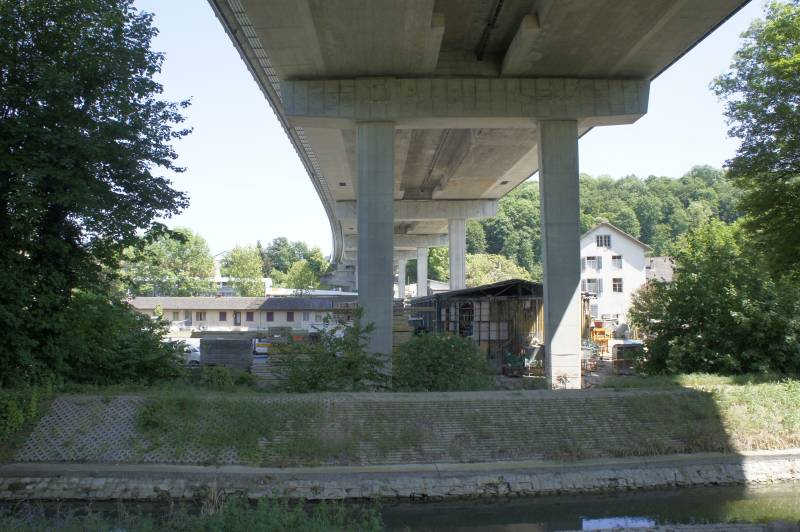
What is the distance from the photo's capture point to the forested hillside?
114 m

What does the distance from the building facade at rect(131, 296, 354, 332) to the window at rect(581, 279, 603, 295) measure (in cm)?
2486

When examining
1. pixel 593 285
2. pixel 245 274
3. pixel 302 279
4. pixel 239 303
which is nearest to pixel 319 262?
pixel 302 279

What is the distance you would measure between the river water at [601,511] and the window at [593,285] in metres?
51.8

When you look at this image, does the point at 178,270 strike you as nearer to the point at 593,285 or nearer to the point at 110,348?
the point at 593,285

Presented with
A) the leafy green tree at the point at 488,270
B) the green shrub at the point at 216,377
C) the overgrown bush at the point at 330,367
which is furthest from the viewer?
the leafy green tree at the point at 488,270

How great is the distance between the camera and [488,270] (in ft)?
294

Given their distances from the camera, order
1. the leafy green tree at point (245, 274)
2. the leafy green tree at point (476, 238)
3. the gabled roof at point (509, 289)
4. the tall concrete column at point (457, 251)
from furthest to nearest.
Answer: the leafy green tree at point (476, 238)
the leafy green tree at point (245, 274)
the tall concrete column at point (457, 251)
the gabled roof at point (509, 289)

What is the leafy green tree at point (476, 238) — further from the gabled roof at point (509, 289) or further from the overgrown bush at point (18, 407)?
the overgrown bush at point (18, 407)

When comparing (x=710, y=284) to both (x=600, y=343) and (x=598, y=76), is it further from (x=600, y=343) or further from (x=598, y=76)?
(x=600, y=343)

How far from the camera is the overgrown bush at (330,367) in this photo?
15773mm

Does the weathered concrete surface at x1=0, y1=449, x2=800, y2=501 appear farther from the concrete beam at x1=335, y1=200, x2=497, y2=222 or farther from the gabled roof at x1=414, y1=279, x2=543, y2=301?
the concrete beam at x1=335, y1=200, x2=497, y2=222

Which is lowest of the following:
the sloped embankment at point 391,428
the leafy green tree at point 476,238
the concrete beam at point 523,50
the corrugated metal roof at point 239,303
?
the sloped embankment at point 391,428

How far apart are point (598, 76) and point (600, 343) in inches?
854

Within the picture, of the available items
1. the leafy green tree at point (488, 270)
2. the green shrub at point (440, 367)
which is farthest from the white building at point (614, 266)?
the green shrub at point (440, 367)
